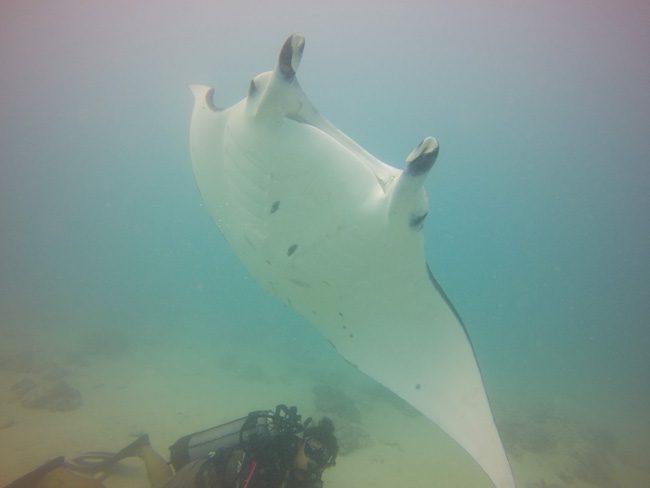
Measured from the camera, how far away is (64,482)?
340cm

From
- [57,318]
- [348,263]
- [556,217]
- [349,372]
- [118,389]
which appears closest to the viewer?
[348,263]

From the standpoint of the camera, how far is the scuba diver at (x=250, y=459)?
2877mm

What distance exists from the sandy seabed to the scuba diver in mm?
1318

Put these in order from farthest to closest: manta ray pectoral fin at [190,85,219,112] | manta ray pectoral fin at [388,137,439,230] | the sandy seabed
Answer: the sandy seabed, manta ray pectoral fin at [190,85,219,112], manta ray pectoral fin at [388,137,439,230]

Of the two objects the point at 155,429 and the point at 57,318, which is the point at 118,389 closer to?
the point at 155,429

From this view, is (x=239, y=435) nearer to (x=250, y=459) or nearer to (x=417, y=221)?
(x=250, y=459)

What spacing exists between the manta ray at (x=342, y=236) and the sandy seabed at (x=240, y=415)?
371cm

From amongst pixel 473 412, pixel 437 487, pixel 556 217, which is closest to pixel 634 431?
pixel 437 487

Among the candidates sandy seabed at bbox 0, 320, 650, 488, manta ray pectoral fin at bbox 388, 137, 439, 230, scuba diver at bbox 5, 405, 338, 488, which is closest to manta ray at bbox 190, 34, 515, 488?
manta ray pectoral fin at bbox 388, 137, 439, 230

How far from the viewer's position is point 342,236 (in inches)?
81.3

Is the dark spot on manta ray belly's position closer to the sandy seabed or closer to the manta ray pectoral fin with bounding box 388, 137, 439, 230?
the manta ray pectoral fin with bounding box 388, 137, 439, 230

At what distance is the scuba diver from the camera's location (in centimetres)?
288

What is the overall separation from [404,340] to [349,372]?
12.1m

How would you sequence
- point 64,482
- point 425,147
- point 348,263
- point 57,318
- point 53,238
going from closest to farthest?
point 425,147 < point 348,263 < point 64,482 < point 57,318 < point 53,238
